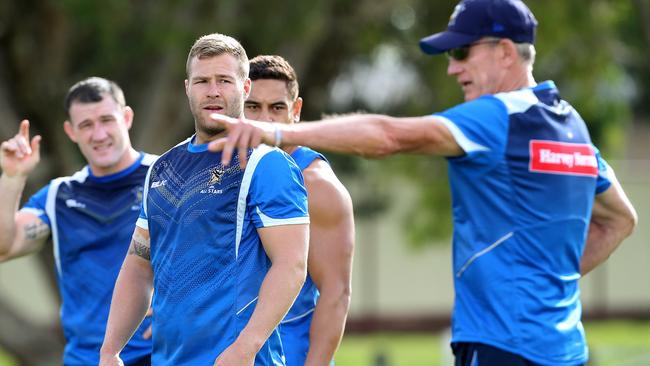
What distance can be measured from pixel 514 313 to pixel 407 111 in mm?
12108

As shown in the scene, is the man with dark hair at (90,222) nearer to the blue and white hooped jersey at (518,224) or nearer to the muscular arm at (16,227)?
the muscular arm at (16,227)

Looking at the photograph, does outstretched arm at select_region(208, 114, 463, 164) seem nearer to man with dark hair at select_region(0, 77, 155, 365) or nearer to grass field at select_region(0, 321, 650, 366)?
man with dark hair at select_region(0, 77, 155, 365)

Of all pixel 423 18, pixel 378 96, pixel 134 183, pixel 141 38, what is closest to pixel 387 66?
pixel 378 96

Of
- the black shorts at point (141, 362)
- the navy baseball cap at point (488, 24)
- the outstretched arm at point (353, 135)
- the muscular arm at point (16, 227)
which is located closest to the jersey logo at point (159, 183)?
the outstretched arm at point (353, 135)

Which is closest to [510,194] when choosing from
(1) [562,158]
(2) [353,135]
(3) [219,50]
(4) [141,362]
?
(1) [562,158]

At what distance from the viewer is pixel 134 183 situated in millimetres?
6801

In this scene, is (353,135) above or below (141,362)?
above

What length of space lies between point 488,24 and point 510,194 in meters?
0.74

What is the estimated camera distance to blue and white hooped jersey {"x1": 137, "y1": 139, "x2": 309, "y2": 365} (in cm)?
472

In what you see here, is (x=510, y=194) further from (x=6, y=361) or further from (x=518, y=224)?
(x=6, y=361)

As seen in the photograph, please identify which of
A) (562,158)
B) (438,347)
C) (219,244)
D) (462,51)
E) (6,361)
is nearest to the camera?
(219,244)

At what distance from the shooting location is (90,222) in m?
6.79

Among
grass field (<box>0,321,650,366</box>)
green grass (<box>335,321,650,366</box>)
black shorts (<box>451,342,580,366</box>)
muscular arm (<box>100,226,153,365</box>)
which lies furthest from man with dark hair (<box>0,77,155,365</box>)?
green grass (<box>335,321,650,366</box>)

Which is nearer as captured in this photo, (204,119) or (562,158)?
(204,119)
